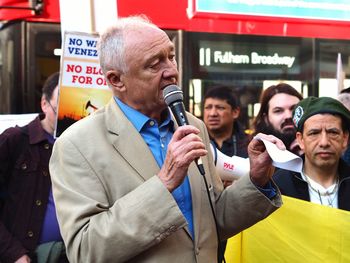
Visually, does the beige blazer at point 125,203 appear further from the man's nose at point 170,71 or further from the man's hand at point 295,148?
the man's hand at point 295,148

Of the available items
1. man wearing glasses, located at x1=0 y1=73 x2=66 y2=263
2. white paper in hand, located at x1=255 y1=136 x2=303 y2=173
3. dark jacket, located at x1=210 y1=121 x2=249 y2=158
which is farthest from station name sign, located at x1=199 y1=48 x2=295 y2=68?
white paper in hand, located at x1=255 y1=136 x2=303 y2=173

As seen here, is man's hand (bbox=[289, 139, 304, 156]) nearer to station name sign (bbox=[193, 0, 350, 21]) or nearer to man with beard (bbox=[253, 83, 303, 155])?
man with beard (bbox=[253, 83, 303, 155])

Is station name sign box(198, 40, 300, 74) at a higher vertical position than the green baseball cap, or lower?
higher

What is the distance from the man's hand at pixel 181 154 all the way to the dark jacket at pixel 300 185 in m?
1.10

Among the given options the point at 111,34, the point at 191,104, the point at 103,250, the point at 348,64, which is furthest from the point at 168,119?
the point at 348,64

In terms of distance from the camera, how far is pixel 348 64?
6031 millimetres

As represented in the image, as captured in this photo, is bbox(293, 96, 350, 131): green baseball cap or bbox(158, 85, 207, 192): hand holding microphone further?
bbox(293, 96, 350, 131): green baseball cap

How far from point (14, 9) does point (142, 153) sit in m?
3.78

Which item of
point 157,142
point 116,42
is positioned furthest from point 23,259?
point 116,42

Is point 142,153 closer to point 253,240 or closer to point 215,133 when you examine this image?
point 253,240

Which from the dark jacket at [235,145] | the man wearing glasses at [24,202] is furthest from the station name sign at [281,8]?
the man wearing glasses at [24,202]

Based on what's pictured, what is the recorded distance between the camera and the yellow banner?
7.21ft

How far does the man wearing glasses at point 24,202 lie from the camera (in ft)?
9.82

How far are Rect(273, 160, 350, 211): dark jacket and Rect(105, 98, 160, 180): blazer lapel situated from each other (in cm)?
100
